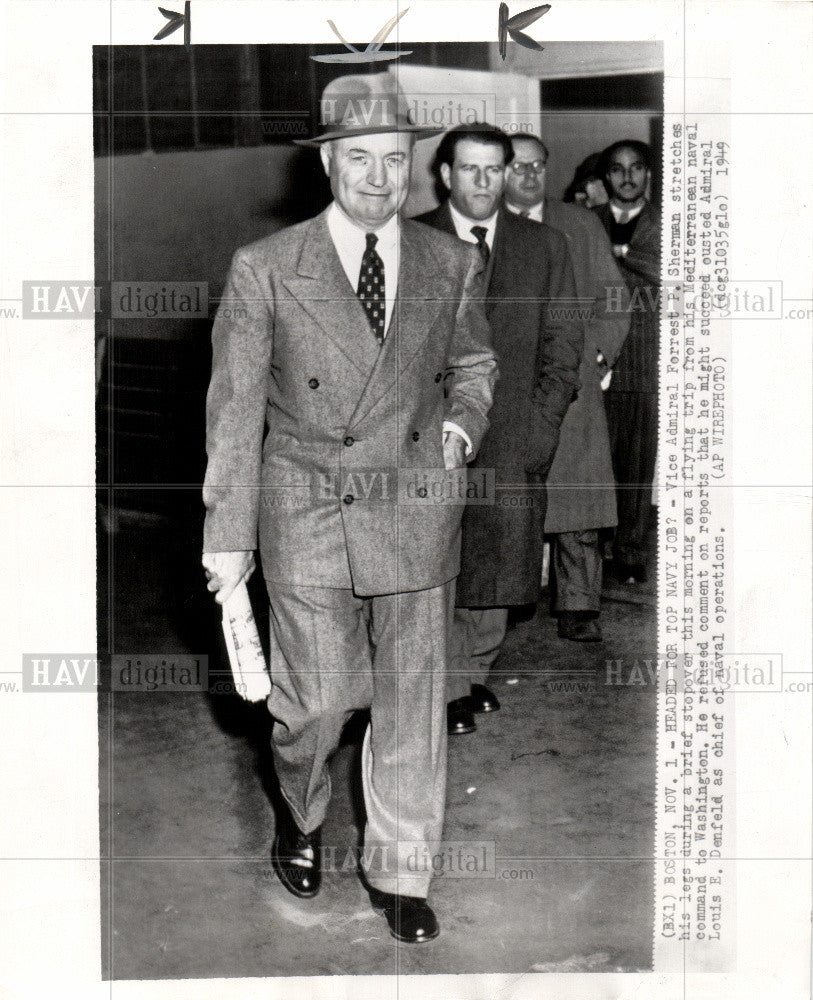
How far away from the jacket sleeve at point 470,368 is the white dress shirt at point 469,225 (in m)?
0.35

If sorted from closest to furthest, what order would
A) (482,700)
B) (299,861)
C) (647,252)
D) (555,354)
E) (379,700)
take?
(379,700) < (299,861) < (647,252) < (555,354) < (482,700)

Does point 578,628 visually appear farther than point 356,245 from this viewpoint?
Yes

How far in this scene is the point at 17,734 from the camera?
11.5ft

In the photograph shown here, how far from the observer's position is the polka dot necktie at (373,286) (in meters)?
3.39

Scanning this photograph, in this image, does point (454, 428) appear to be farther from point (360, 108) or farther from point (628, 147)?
point (628, 147)

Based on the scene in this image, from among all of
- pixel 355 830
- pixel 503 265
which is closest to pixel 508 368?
pixel 503 265

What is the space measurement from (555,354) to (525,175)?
48cm

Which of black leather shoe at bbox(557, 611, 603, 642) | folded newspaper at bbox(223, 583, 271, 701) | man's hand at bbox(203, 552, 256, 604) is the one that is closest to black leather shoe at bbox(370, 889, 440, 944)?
folded newspaper at bbox(223, 583, 271, 701)

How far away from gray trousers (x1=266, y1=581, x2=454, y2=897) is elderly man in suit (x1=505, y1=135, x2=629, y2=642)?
797 mm

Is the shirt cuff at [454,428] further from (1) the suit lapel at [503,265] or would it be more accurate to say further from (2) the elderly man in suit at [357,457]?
(1) the suit lapel at [503,265]

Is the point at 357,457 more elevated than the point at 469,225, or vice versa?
Result: the point at 469,225

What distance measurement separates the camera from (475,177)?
3824mm

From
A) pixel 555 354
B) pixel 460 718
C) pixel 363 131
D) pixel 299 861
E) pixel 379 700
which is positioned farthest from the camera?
pixel 460 718

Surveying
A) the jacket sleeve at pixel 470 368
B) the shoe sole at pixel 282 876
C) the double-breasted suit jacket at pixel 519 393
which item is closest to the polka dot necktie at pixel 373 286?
the jacket sleeve at pixel 470 368
